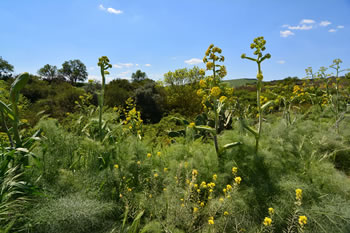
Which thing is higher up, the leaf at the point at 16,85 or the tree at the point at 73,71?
the tree at the point at 73,71

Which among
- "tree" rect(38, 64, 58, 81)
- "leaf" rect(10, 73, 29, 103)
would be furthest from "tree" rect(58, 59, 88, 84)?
"leaf" rect(10, 73, 29, 103)

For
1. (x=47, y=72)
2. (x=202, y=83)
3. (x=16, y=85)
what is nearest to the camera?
(x=16, y=85)

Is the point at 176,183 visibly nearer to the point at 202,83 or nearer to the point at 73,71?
the point at 202,83

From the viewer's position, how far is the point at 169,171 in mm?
2230

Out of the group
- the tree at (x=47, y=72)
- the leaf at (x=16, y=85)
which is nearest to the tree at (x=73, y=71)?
the tree at (x=47, y=72)

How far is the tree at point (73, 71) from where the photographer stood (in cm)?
4306

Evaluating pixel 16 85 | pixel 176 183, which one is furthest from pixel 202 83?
pixel 16 85

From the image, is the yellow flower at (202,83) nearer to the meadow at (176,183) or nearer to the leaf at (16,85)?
the meadow at (176,183)

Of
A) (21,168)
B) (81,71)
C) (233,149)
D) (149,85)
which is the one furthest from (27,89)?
(81,71)

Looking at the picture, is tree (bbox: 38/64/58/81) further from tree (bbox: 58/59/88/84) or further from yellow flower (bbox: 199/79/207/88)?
yellow flower (bbox: 199/79/207/88)

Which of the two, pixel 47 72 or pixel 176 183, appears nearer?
pixel 176 183

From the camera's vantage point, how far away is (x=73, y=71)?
144 feet

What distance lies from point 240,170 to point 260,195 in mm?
265

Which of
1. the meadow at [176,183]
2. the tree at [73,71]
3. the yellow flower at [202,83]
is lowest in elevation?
the meadow at [176,183]
